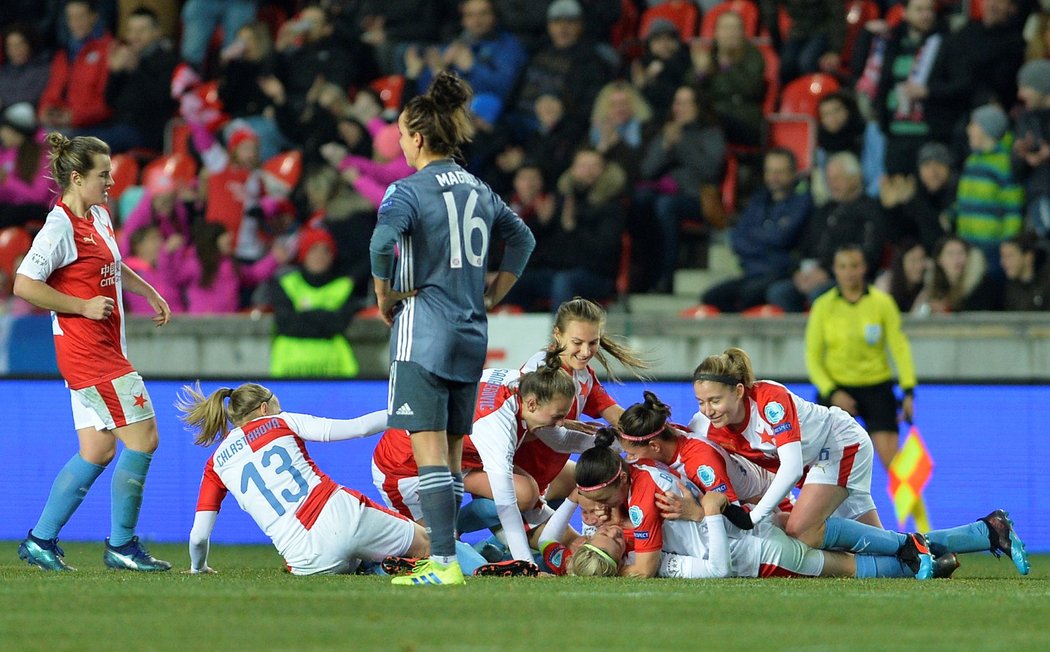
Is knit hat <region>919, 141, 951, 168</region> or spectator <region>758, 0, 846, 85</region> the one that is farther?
spectator <region>758, 0, 846, 85</region>

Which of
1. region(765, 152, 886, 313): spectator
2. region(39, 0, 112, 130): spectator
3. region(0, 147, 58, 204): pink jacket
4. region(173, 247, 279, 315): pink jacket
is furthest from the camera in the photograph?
region(39, 0, 112, 130): spectator

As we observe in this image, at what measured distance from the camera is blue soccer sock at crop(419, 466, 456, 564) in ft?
23.1

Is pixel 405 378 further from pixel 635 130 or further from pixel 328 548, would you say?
pixel 635 130

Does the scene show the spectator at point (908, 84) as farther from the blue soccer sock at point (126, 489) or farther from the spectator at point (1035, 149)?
the blue soccer sock at point (126, 489)

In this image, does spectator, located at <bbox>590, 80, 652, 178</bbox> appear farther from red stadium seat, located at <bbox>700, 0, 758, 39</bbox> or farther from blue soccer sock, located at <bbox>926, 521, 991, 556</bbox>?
blue soccer sock, located at <bbox>926, 521, 991, 556</bbox>

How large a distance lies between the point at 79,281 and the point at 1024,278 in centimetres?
743

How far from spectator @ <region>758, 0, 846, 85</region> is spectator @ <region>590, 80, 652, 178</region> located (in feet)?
4.84

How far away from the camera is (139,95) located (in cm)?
1739

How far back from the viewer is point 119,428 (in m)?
8.09

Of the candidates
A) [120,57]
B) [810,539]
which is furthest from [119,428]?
[120,57]

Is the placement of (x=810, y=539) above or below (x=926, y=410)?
below

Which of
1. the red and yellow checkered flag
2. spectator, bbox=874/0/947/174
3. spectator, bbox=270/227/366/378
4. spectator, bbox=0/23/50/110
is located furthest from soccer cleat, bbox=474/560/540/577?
spectator, bbox=0/23/50/110

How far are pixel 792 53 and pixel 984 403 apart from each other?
5319mm

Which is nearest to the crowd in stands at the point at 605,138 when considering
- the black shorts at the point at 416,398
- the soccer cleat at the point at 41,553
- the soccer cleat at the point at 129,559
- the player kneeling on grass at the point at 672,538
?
the player kneeling on grass at the point at 672,538
